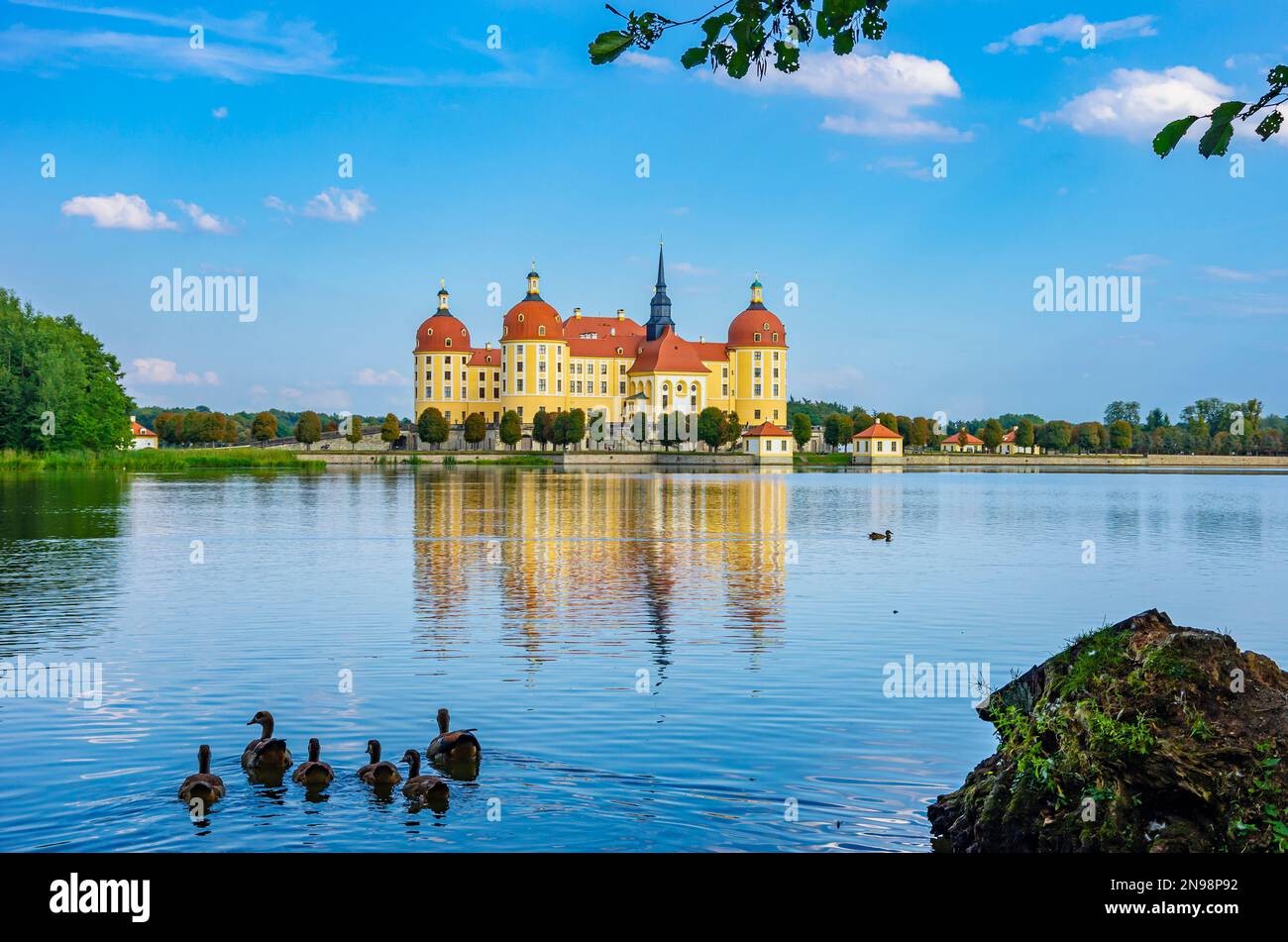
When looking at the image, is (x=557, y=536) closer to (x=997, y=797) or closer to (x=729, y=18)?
(x=997, y=797)

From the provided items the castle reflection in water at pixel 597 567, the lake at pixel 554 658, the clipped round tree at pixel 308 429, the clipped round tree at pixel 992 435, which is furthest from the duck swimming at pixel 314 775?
the clipped round tree at pixel 992 435

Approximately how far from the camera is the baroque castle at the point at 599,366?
484ft

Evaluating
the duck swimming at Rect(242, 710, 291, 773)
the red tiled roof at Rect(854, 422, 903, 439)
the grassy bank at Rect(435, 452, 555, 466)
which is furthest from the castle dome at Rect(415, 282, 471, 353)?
the duck swimming at Rect(242, 710, 291, 773)

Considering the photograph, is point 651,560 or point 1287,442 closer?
point 651,560

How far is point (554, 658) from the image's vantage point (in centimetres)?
1582

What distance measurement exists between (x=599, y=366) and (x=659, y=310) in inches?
527

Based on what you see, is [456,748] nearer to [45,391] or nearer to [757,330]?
[45,391]

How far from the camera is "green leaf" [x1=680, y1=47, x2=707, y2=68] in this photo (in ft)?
17.5

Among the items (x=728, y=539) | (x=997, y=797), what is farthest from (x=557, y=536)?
(x=997, y=797)

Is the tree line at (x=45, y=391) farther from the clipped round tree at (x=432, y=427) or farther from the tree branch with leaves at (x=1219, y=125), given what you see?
the tree branch with leaves at (x=1219, y=125)

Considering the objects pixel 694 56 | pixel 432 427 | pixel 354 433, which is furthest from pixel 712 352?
pixel 694 56

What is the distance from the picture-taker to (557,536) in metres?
35.6

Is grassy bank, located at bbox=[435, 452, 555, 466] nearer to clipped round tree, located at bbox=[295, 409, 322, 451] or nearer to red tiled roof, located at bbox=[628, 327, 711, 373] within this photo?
clipped round tree, located at bbox=[295, 409, 322, 451]

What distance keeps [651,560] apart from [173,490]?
38645 mm
